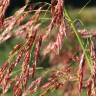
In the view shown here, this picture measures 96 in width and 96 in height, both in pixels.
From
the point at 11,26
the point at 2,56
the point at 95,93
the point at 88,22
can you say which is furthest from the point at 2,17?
the point at 88,22

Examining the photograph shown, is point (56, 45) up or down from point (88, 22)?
up

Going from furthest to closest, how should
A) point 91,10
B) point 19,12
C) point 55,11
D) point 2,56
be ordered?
1. point 91,10
2. point 2,56
3. point 19,12
4. point 55,11

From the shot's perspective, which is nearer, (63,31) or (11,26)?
(63,31)

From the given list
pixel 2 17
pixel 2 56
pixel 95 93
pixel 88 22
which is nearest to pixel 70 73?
pixel 95 93

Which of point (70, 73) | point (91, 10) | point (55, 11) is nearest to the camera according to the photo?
point (55, 11)

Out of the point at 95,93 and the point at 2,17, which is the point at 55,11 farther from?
the point at 95,93

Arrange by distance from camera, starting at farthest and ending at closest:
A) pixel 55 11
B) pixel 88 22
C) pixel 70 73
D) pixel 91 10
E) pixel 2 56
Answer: pixel 91 10
pixel 88 22
pixel 2 56
pixel 70 73
pixel 55 11

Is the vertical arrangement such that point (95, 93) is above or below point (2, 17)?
below

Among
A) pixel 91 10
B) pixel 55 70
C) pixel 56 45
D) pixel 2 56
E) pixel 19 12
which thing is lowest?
pixel 91 10

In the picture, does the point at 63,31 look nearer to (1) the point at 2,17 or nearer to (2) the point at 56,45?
(2) the point at 56,45
